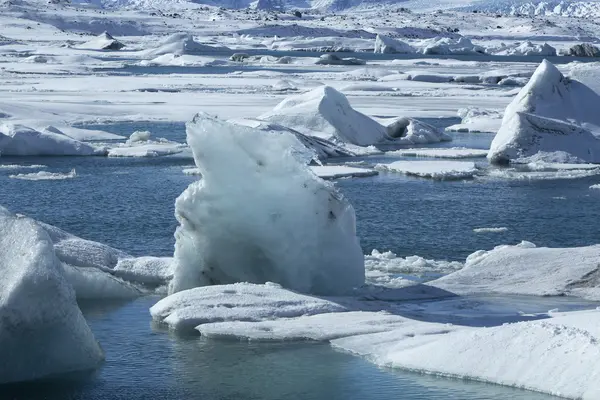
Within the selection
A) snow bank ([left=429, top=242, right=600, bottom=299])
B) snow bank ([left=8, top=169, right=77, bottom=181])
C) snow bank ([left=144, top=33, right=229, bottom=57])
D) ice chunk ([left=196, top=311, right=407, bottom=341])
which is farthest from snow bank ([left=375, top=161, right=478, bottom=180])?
snow bank ([left=144, top=33, right=229, bottom=57])

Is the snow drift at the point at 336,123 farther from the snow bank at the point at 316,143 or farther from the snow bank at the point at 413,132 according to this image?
the snow bank at the point at 316,143

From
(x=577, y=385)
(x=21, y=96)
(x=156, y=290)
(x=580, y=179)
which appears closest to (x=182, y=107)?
(x=21, y=96)

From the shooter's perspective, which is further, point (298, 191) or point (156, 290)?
point (156, 290)

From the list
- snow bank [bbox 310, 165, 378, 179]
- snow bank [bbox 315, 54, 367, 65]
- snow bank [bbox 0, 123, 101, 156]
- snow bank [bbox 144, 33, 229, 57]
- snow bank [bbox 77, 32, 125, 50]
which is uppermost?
snow bank [bbox 310, 165, 378, 179]

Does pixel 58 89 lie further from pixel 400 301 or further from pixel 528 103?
pixel 400 301

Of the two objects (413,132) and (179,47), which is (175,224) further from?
(179,47)

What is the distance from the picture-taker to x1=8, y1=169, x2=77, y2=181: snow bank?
1805 centimetres

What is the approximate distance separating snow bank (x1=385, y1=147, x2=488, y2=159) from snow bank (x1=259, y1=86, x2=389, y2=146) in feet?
3.81

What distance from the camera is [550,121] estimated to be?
Answer: 2048 cm

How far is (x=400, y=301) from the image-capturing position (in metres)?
9.66

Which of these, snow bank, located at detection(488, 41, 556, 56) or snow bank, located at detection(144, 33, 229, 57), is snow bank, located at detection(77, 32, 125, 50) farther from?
snow bank, located at detection(488, 41, 556, 56)

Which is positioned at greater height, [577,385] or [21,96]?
[577,385]

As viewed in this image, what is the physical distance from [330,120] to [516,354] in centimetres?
1558

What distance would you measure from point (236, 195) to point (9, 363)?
273 cm
